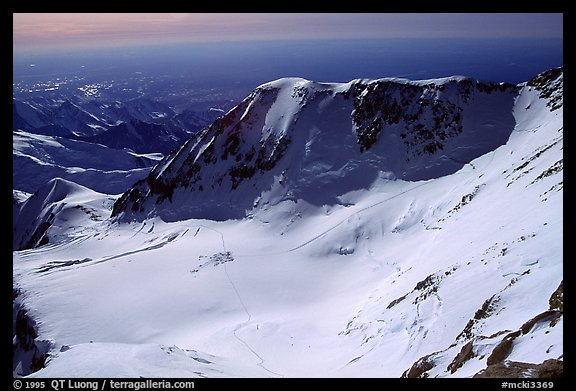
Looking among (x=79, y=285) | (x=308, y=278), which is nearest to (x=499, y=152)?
(x=308, y=278)
